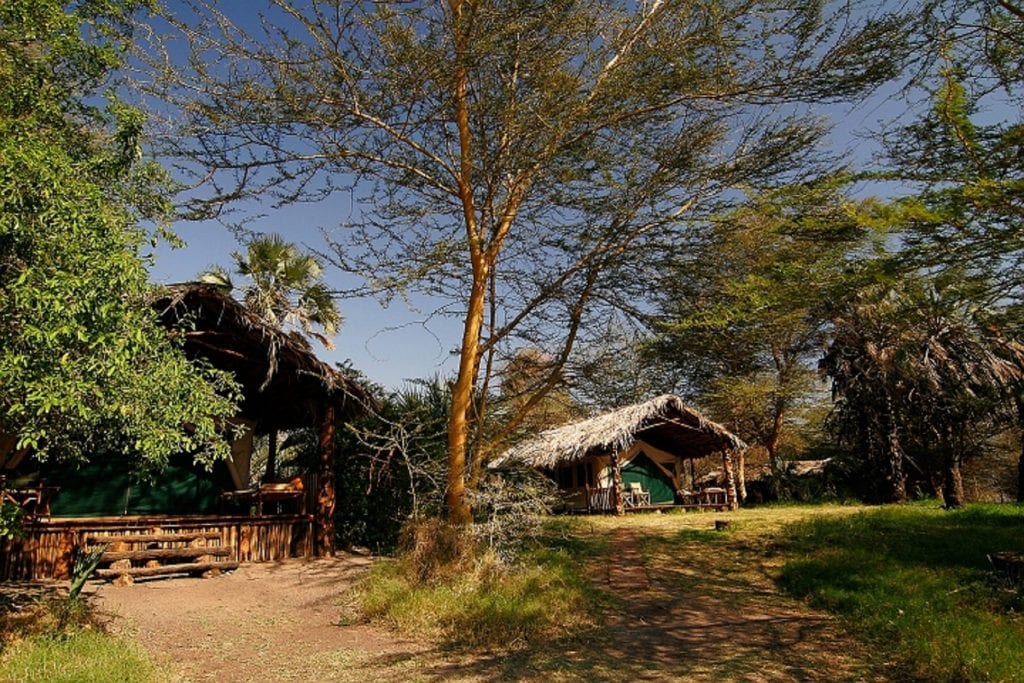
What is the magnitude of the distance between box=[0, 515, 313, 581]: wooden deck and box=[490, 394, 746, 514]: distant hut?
6.19m

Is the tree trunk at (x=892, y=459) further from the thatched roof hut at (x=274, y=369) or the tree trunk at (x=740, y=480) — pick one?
the thatched roof hut at (x=274, y=369)

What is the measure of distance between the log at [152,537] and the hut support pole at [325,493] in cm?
180

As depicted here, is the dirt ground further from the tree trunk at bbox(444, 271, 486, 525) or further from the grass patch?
the tree trunk at bbox(444, 271, 486, 525)

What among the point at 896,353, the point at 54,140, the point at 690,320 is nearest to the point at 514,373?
the point at 690,320

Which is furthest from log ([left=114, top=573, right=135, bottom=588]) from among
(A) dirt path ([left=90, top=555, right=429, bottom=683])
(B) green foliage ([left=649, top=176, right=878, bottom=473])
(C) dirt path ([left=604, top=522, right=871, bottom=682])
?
(B) green foliage ([left=649, top=176, right=878, bottom=473])

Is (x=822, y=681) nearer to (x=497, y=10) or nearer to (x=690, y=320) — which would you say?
(x=690, y=320)

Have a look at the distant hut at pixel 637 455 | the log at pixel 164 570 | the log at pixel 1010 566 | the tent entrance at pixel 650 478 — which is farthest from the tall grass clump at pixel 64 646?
the tent entrance at pixel 650 478

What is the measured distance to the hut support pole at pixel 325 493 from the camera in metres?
11.8

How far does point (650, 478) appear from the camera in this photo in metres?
23.7

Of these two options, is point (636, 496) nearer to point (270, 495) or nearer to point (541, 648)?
point (270, 495)

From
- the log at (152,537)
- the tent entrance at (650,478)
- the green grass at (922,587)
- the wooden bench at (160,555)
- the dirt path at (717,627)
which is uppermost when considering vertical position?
the tent entrance at (650,478)

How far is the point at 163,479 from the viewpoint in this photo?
44.6 ft

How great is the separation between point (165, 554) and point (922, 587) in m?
10.2

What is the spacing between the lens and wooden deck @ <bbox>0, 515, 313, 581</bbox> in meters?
9.26
